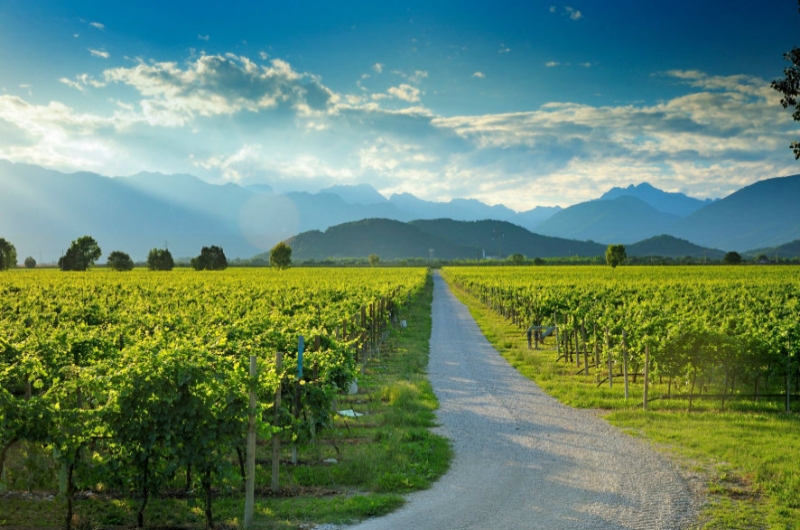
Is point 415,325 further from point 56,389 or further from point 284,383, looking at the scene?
point 56,389

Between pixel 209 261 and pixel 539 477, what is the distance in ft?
352

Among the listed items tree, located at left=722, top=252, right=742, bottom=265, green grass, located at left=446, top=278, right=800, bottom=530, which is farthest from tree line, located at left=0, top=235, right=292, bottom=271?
tree, located at left=722, top=252, right=742, bottom=265

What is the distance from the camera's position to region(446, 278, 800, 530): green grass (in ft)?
26.9

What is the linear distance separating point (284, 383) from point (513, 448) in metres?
4.63

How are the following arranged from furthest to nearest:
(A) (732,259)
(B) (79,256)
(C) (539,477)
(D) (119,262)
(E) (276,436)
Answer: (A) (732,259)
(B) (79,256)
(D) (119,262)
(C) (539,477)
(E) (276,436)

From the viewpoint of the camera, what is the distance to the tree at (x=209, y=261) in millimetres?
108625

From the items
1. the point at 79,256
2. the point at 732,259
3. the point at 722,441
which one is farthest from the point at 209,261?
the point at 732,259

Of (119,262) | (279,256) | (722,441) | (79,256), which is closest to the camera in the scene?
(722,441)

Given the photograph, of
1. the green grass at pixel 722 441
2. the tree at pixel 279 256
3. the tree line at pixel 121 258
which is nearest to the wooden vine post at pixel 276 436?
the green grass at pixel 722 441

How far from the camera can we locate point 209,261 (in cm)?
10944

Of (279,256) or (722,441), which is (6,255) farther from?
(722,441)

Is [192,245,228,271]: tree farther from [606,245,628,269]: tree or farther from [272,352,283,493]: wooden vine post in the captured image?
Result: [272,352,283,493]: wooden vine post

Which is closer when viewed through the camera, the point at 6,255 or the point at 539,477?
the point at 539,477

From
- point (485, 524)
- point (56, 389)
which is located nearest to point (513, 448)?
point (485, 524)
